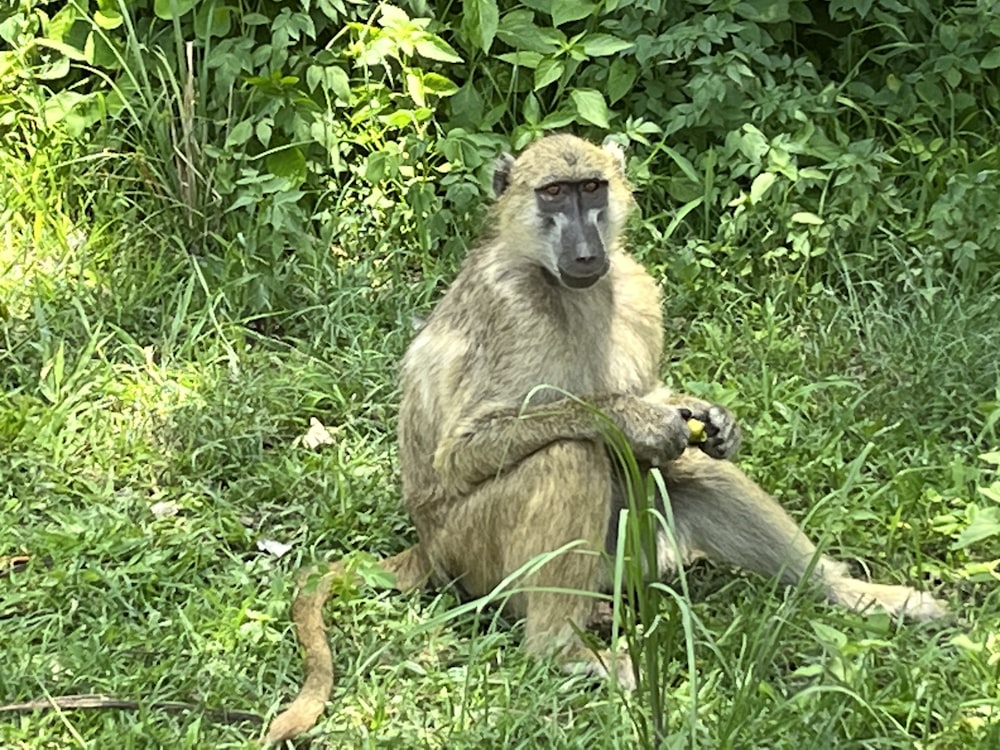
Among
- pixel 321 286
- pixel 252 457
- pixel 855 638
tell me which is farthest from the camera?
pixel 321 286

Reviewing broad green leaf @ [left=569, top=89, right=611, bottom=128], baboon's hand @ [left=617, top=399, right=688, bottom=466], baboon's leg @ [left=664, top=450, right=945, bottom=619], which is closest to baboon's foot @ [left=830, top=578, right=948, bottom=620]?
baboon's leg @ [left=664, top=450, right=945, bottom=619]

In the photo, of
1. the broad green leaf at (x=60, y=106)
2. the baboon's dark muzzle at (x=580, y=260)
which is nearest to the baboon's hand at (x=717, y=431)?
the baboon's dark muzzle at (x=580, y=260)

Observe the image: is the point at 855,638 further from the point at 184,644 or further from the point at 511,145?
the point at 511,145

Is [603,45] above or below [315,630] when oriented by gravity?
above

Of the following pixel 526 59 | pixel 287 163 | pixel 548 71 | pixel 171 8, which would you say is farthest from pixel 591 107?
pixel 171 8

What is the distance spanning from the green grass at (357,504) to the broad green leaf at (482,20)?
33.6 inches

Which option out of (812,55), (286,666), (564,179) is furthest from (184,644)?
(812,55)

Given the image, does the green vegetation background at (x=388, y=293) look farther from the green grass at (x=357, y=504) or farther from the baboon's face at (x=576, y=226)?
the baboon's face at (x=576, y=226)

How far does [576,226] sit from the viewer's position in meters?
4.13

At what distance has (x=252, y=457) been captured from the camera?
4848 millimetres

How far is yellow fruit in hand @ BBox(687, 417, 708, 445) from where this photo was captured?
13.6 feet

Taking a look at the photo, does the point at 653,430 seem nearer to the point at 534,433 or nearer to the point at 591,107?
the point at 534,433

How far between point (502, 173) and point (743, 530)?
125 cm

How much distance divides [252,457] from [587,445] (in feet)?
4.64
